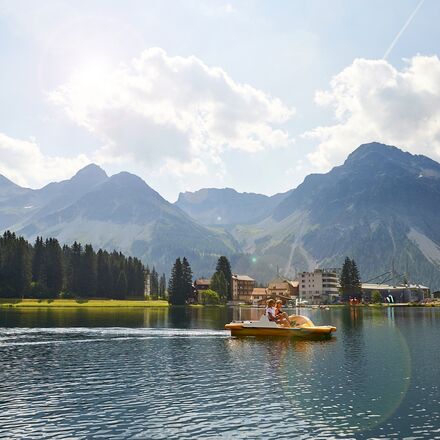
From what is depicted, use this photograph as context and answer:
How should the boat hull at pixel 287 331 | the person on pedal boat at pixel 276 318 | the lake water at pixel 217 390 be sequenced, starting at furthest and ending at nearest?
1. the person on pedal boat at pixel 276 318
2. the boat hull at pixel 287 331
3. the lake water at pixel 217 390

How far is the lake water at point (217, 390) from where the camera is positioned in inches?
1260

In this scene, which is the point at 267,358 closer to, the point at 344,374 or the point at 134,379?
the point at 344,374

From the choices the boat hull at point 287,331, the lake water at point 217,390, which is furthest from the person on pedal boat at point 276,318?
the lake water at point 217,390

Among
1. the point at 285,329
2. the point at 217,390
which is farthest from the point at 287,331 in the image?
the point at 217,390

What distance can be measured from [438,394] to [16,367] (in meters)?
43.5

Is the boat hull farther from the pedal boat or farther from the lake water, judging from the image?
the lake water

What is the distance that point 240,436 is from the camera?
30266mm

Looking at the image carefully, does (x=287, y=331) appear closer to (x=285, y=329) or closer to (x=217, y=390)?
(x=285, y=329)

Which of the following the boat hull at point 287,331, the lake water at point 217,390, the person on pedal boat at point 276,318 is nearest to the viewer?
the lake water at point 217,390

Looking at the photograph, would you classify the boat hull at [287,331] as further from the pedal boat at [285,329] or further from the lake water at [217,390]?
the lake water at [217,390]

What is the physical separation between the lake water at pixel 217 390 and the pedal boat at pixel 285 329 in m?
10.1

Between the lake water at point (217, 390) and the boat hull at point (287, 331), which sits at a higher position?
the boat hull at point (287, 331)

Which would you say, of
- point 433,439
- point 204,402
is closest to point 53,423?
point 204,402

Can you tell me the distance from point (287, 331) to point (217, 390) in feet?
159
